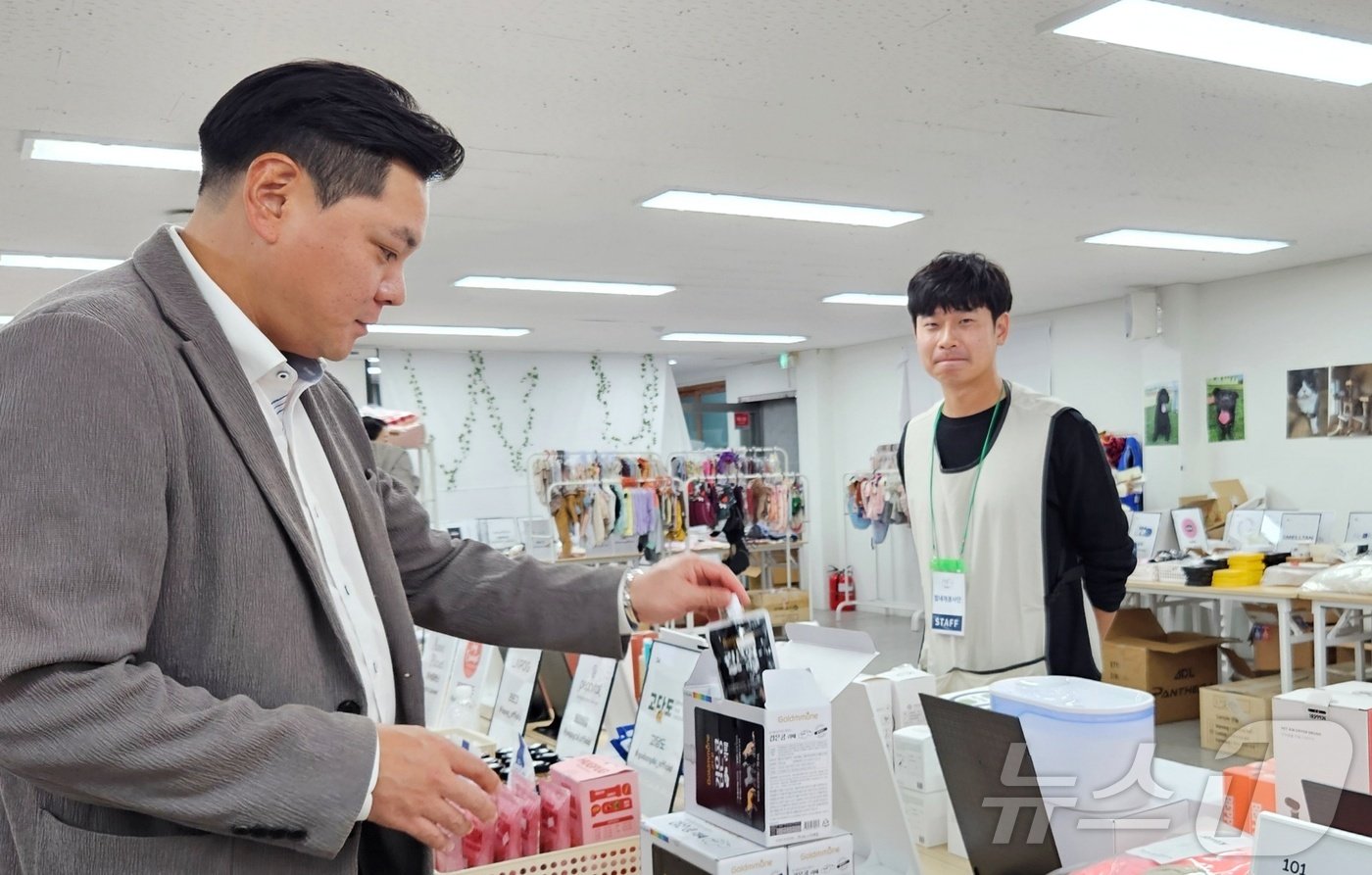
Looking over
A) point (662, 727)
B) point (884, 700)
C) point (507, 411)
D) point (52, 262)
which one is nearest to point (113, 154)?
point (52, 262)

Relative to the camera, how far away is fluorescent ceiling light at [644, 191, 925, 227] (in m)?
5.34

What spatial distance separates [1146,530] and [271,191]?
27.9ft

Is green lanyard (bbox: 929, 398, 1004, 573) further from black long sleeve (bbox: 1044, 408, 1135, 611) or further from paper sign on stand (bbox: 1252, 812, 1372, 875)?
paper sign on stand (bbox: 1252, 812, 1372, 875)

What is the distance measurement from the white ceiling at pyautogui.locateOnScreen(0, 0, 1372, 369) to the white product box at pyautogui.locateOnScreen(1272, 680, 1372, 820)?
7.72 feet

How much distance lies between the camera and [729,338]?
38.2 feet

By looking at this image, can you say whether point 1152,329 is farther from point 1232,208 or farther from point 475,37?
point 475,37

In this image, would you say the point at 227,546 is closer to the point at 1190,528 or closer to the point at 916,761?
the point at 916,761

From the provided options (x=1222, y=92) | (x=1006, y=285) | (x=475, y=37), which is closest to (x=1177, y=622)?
(x=1222, y=92)

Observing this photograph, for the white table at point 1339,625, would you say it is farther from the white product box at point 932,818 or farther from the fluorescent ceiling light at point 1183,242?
the white product box at point 932,818

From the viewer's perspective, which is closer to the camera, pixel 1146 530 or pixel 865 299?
pixel 1146 530

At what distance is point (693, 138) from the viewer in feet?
14.2

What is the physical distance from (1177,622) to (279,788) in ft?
29.5

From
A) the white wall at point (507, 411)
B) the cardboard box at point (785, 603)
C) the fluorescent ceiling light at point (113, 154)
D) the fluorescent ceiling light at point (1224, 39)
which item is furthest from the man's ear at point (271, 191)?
the white wall at point (507, 411)

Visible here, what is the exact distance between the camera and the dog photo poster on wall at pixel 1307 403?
7.80 meters
